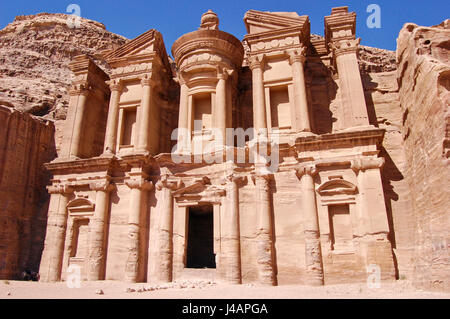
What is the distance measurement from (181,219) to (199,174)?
199 cm

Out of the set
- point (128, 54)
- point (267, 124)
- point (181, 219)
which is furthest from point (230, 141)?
point (128, 54)

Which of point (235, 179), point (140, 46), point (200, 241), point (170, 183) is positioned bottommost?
point (200, 241)

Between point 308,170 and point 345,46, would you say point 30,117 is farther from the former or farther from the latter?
point 345,46

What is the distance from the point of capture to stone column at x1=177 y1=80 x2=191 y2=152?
15.6 metres

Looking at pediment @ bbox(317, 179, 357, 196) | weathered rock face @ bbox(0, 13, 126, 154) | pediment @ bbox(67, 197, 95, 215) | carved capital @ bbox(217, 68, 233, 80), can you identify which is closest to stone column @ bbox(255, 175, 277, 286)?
pediment @ bbox(317, 179, 357, 196)

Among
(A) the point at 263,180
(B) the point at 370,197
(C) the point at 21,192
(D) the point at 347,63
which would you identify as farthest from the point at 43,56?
(B) the point at 370,197

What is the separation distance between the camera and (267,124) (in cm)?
1510

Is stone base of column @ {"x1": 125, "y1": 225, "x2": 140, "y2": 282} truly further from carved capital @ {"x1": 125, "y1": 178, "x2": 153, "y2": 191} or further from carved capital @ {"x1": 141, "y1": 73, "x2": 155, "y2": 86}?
carved capital @ {"x1": 141, "y1": 73, "x2": 155, "y2": 86}

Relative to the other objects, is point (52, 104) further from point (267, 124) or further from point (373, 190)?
point (373, 190)

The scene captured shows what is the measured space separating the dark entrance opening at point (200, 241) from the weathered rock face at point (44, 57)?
958 cm

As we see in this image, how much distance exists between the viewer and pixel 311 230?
494 inches

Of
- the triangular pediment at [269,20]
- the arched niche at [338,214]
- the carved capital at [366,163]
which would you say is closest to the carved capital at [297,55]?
the triangular pediment at [269,20]

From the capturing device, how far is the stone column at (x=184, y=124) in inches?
614

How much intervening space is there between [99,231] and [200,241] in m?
5.23
